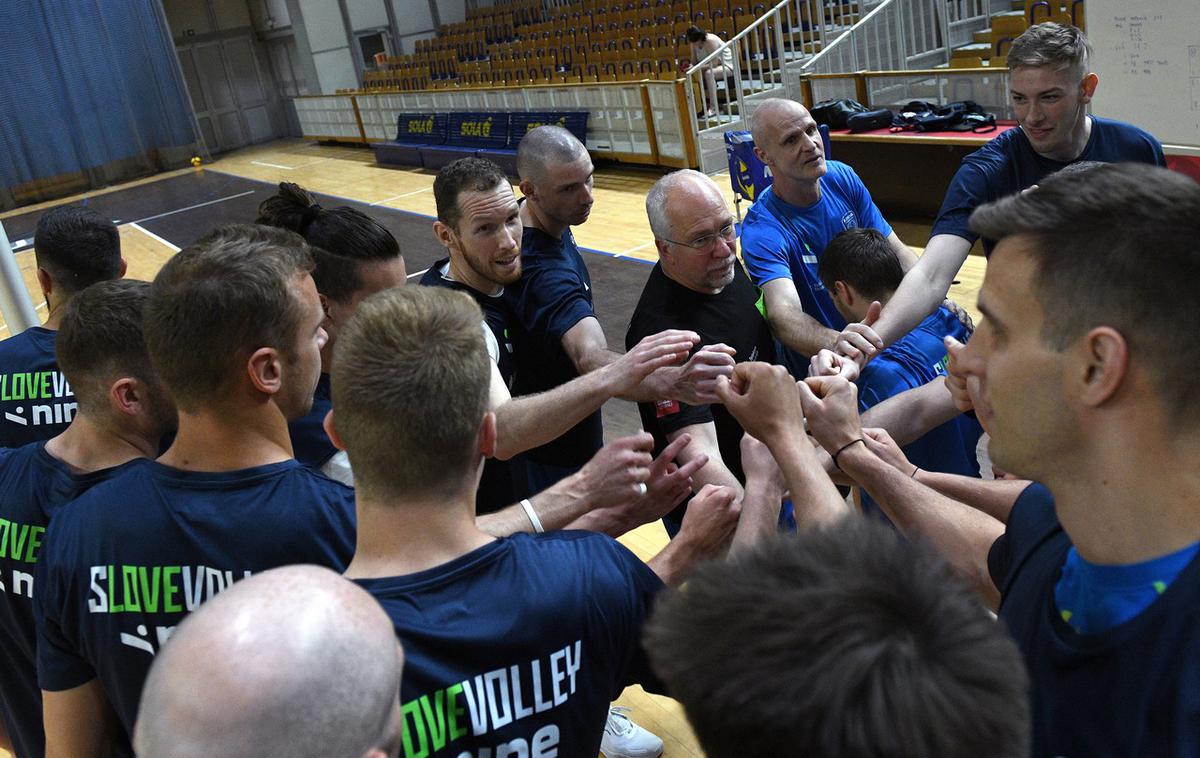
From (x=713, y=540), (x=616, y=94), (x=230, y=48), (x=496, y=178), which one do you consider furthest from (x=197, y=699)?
(x=230, y=48)

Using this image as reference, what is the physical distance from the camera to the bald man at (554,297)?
3256 millimetres

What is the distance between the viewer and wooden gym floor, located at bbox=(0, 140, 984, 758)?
6.12 metres

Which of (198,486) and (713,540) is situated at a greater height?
(198,486)

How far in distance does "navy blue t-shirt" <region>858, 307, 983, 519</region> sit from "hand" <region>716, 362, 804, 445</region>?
0.87 metres

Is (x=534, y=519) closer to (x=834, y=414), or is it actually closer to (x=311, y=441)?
(x=834, y=414)

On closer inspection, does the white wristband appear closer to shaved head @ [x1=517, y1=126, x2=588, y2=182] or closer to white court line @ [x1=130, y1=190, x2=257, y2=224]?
shaved head @ [x1=517, y1=126, x2=588, y2=182]

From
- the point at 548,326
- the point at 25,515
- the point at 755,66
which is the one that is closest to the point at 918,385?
the point at 548,326

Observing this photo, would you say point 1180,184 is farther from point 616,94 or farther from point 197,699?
point 616,94

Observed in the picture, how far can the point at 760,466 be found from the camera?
1950 mm

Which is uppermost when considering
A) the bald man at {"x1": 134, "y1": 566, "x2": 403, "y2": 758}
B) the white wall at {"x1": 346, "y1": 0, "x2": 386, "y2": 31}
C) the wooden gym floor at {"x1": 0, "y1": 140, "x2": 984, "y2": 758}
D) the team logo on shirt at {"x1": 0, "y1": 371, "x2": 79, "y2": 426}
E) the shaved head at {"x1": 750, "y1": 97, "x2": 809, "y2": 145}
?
the white wall at {"x1": 346, "y1": 0, "x2": 386, "y2": 31}

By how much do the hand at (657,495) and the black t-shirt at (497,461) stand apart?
114 centimetres

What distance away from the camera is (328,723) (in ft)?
3.18

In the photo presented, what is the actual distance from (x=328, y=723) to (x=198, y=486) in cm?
99

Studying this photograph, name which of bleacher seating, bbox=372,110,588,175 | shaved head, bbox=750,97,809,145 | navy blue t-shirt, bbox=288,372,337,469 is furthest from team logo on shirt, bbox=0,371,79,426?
bleacher seating, bbox=372,110,588,175
